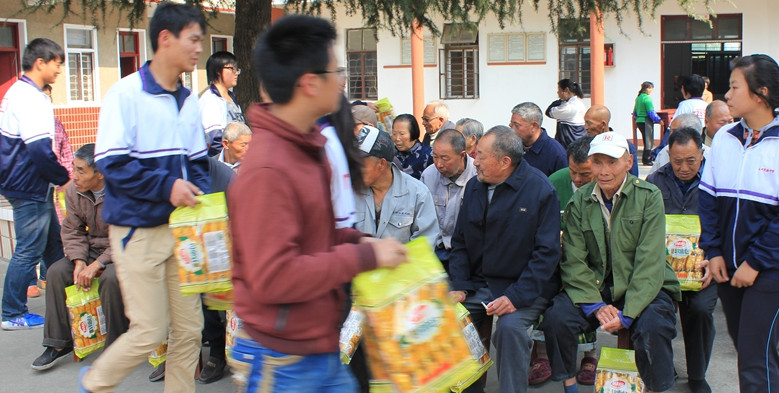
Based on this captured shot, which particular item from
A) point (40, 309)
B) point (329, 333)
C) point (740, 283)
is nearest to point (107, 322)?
point (40, 309)

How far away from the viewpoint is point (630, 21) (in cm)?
1770

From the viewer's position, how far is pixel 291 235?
2123 millimetres

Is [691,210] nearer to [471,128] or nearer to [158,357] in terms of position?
[471,128]

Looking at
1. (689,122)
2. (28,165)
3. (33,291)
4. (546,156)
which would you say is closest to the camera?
(28,165)

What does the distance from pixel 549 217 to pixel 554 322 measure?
1.91 ft

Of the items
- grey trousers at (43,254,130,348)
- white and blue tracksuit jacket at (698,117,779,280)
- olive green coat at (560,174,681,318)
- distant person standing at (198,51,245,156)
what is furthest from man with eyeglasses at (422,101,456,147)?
white and blue tracksuit jacket at (698,117,779,280)

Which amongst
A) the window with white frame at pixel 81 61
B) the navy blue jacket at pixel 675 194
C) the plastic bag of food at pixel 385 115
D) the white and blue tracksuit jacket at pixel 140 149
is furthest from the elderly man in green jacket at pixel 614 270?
the window with white frame at pixel 81 61

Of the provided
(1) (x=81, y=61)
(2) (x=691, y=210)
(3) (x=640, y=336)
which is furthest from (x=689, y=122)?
(1) (x=81, y=61)

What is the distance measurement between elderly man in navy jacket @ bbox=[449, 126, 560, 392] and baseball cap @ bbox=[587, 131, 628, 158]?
1.09 feet

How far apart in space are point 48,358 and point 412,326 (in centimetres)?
386

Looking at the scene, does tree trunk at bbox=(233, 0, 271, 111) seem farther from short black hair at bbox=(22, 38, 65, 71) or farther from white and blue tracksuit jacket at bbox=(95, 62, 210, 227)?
white and blue tracksuit jacket at bbox=(95, 62, 210, 227)

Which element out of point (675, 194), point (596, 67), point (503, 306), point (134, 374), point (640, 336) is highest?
point (596, 67)

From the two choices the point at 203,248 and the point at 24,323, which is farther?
the point at 24,323

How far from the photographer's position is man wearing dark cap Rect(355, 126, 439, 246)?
463cm
